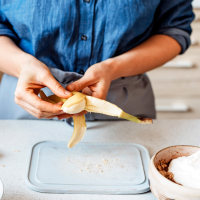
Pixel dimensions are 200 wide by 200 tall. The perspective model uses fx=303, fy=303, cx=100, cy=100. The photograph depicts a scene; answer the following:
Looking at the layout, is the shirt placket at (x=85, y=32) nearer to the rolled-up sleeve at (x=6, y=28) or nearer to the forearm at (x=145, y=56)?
the forearm at (x=145, y=56)

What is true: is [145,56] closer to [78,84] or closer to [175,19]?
[175,19]

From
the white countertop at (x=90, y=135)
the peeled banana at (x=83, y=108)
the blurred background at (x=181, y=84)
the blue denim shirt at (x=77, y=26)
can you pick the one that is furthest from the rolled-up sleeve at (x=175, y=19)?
the blurred background at (x=181, y=84)

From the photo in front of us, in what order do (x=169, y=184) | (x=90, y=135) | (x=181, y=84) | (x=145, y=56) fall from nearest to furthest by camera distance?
(x=169, y=184) → (x=90, y=135) → (x=145, y=56) → (x=181, y=84)

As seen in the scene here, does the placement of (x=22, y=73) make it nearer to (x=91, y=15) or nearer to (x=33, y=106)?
(x=33, y=106)

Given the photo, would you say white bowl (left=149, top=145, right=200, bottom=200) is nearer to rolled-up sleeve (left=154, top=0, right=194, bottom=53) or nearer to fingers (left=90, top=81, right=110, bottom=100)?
fingers (left=90, top=81, right=110, bottom=100)

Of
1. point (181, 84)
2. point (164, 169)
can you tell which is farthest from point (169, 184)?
point (181, 84)

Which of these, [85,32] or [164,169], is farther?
[85,32]

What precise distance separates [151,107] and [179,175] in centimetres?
45

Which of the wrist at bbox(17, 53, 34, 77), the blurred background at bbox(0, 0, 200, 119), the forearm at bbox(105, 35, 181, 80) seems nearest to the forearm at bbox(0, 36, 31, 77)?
the wrist at bbox(17, 53, 34, 77)

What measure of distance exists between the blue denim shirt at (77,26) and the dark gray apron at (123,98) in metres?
0.10

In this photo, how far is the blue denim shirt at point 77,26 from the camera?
759mm

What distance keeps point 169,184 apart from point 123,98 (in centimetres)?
43

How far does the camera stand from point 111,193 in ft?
1.81

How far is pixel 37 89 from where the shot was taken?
68cm
